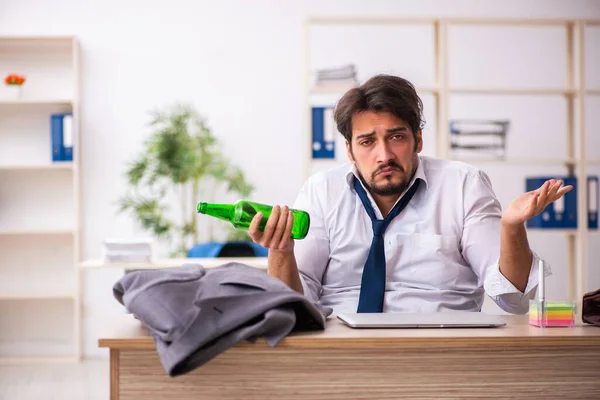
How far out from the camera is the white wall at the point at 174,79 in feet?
16.8

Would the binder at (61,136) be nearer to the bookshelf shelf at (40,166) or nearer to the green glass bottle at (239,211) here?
the bookshelf shelf at (40,166)

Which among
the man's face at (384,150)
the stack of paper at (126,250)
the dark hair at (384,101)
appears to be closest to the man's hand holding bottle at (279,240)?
the man's face at (384,150)

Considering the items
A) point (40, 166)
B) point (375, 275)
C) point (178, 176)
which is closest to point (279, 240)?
point (375, 275)

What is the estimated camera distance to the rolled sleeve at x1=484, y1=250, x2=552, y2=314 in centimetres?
172

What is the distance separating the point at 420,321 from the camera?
134 cm

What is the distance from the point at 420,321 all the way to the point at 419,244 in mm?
649

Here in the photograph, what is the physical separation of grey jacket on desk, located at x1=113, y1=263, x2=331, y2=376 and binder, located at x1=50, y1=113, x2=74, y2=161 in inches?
149

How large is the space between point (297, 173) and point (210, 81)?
902 mm

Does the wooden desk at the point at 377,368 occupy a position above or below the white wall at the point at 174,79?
below

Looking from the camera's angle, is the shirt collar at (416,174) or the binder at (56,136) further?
the binder at (56,136)

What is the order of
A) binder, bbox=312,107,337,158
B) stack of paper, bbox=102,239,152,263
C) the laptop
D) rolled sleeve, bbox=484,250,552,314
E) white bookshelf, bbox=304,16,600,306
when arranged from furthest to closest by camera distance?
white bookshelf, bbox=304,16,600,306 < binder, bbox=312,107,337,158 < stack of paper, bbox=102,239,152,263 < rolled sleeve, bbox=484,250,552,314 < the laptop

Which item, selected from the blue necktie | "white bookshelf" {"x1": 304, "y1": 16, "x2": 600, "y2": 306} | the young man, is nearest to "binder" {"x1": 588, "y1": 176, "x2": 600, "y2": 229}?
"white bookshelf" {"x1": 304, "y1": 16, "x2": 600, "y2": 306}

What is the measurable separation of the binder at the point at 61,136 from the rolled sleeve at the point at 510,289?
3664 mm

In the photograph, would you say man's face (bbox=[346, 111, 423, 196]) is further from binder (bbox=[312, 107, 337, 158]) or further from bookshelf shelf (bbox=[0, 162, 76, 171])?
bookshelf shelf (bbox=[0, 162, 76, 171])
